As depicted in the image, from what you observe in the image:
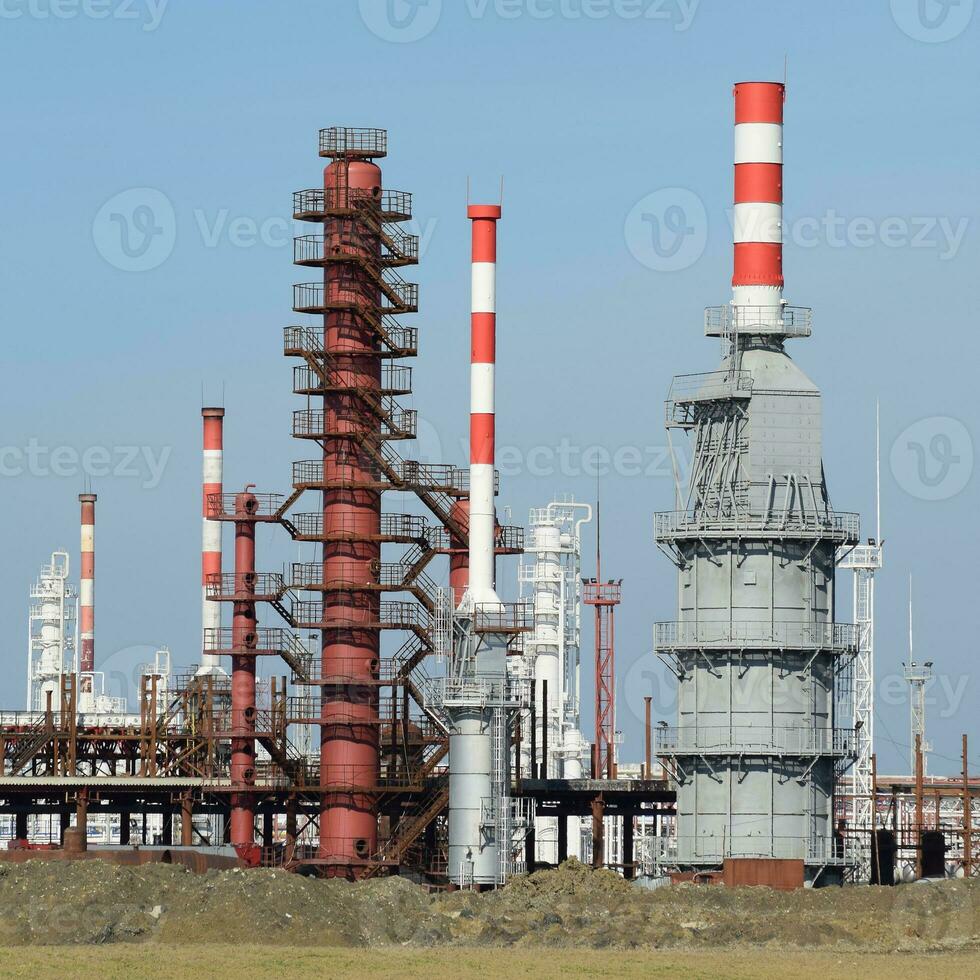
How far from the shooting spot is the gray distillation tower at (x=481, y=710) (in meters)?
81.7

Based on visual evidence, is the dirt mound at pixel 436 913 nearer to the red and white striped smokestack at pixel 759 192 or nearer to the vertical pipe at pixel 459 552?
the vertical pipe at pixel 459 552

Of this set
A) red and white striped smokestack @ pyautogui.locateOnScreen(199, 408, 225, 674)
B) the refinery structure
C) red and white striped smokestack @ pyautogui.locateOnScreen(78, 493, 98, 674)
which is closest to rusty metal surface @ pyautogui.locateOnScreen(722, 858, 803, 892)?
the refinery structure

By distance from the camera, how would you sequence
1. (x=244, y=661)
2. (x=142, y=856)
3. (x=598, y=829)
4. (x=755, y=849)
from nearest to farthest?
1. (x=755, y=849)
2. (x=142, y=856)
3. (x=598, y=829)
4. (x=244, y=661)

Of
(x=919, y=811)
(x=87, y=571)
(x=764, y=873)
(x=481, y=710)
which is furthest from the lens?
(x=87, y=571)

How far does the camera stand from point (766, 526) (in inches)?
3196

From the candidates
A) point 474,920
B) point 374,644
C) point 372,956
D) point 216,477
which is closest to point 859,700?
point 216,477

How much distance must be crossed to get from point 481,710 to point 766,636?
9066mm

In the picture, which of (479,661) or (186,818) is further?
(186,818)

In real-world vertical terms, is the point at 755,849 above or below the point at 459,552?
below

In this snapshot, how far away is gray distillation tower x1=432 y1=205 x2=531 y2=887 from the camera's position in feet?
268

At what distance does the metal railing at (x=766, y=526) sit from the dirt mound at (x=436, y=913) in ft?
36.5

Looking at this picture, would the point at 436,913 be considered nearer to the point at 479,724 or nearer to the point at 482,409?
the point at 479,724

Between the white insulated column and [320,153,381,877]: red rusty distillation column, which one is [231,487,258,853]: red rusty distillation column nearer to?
[320,153,381,877]: red rusty distillation column

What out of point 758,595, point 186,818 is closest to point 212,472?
point 186,818
